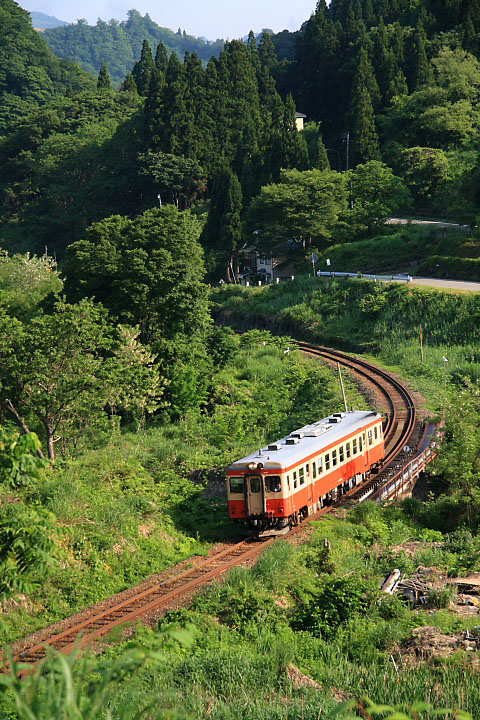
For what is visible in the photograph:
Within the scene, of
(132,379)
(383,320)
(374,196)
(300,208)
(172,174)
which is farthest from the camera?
(172,174)

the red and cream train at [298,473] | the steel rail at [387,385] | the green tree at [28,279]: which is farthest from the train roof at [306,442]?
the green tree at [28,279]

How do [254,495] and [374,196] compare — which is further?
[374,196]

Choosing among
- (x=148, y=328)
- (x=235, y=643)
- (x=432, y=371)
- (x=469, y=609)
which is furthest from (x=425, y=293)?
(x=235, y=643)

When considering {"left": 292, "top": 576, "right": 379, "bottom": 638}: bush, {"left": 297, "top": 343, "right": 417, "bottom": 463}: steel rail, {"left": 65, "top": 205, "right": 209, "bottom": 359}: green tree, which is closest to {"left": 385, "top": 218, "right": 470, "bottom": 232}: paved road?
{"left": 297, "top": 343, "right": 417, "bottom": 463}: steel rail

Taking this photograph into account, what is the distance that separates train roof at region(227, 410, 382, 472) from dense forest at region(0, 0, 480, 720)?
2.28 m

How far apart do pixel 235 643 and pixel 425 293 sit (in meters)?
36.6

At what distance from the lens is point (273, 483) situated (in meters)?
20.1

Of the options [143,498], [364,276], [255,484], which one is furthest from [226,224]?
[255,484]

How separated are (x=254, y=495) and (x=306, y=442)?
3.08m

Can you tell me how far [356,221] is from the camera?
66.5 meters

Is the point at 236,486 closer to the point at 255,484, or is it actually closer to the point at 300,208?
the point at 255,484

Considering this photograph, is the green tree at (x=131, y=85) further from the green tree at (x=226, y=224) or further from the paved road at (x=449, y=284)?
the paved road at (x=449, y=284)

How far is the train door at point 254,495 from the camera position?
66.4ft

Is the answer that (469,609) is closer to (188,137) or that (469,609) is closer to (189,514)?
(189,514)
